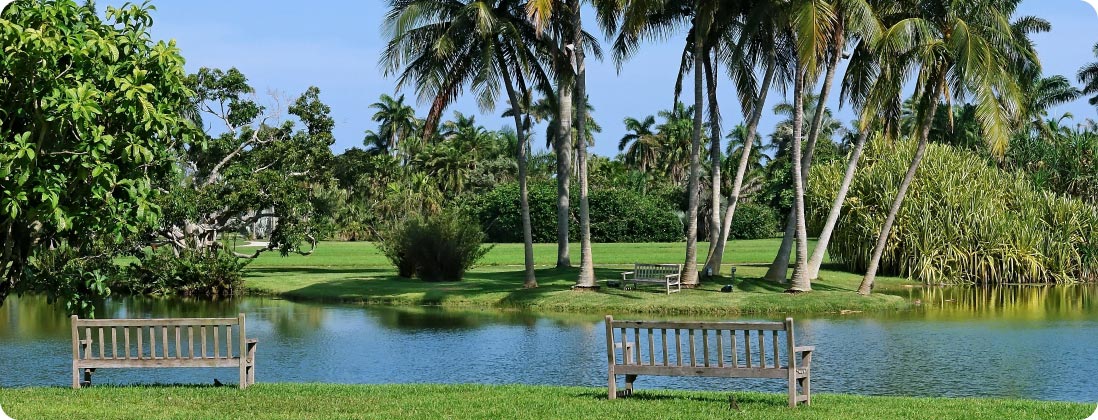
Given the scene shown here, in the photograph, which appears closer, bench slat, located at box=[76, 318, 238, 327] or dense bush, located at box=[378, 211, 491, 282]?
bench slat, located at box=[76, 318, 238, 327]

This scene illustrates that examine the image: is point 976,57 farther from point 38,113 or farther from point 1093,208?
point 38,113

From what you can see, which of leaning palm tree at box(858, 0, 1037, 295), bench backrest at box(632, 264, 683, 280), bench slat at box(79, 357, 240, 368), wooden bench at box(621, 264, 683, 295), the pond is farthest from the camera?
bench backrest at box(632, 264, 683, 280)

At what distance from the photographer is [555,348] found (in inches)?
884

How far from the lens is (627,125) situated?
9731 cm

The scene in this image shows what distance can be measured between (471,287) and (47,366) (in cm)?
1665

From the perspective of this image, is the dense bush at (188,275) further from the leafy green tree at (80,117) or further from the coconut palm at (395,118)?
the coconut palm at (395,118)

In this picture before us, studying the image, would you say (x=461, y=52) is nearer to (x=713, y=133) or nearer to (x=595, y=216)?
(x=713, y=133)

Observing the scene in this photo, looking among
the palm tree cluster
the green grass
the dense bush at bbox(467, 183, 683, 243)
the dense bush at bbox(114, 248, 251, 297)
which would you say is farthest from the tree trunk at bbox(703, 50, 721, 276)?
the dense bush at bbox(467, 183, 683, 243)

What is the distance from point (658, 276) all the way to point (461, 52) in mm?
8596

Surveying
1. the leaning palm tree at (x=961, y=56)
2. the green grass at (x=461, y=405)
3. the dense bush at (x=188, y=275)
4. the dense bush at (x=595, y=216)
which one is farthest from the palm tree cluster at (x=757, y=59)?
A: the dense bush at (x=595, y=216)

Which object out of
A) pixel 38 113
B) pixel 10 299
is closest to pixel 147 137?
pixel 38 113

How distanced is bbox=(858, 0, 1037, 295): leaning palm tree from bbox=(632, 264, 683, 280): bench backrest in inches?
206

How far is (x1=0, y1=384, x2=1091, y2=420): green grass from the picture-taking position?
1187 cm

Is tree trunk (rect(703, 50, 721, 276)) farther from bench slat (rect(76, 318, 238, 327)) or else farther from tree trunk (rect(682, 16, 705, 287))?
bench slat (rect(76, 318, 238, 327))
